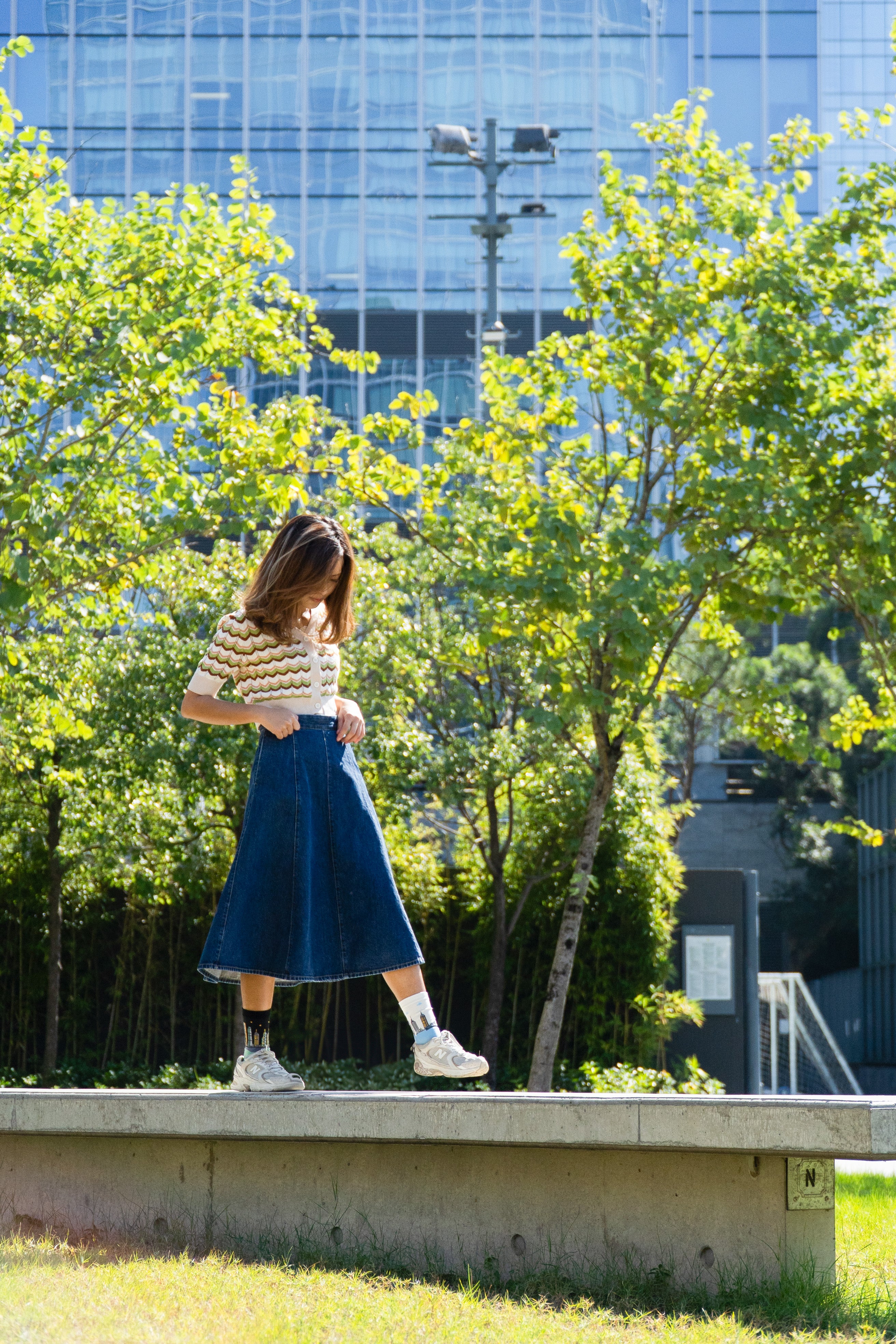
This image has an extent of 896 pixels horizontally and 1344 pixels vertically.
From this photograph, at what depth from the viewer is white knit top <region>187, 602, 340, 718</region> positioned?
173 inches

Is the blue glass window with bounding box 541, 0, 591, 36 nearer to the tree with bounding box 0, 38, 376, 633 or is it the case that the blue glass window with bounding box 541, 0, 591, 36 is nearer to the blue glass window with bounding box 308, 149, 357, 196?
the blue glass window with bounding box 308, 149, 357, 196

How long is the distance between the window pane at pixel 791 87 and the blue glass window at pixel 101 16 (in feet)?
50.1

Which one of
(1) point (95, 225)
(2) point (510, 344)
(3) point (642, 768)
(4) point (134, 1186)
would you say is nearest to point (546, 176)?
(2) point (510, 344)

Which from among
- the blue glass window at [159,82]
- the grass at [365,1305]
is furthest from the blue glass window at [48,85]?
the grass at [365,1305]

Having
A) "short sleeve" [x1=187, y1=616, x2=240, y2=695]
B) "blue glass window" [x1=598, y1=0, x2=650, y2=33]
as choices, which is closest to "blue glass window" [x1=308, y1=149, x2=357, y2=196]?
"blue glass window" [x1=598, y1=0, x2=650, y2=33]

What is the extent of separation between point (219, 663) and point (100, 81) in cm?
3215

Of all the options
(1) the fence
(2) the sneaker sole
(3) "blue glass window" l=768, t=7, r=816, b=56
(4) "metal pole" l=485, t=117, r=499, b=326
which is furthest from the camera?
(3) "blue glass window" l=768, t=7, r=816, b=56

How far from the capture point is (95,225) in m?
9.20

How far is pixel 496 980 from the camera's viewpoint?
13062 mm

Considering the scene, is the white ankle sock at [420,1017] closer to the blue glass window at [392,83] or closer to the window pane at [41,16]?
the blue glass window at [392,83]

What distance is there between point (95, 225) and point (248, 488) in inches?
84.3

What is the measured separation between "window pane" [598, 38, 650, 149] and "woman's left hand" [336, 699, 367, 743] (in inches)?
1191

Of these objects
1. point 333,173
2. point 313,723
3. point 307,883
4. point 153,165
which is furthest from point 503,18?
point 307,883

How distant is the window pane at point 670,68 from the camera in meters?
33.0
